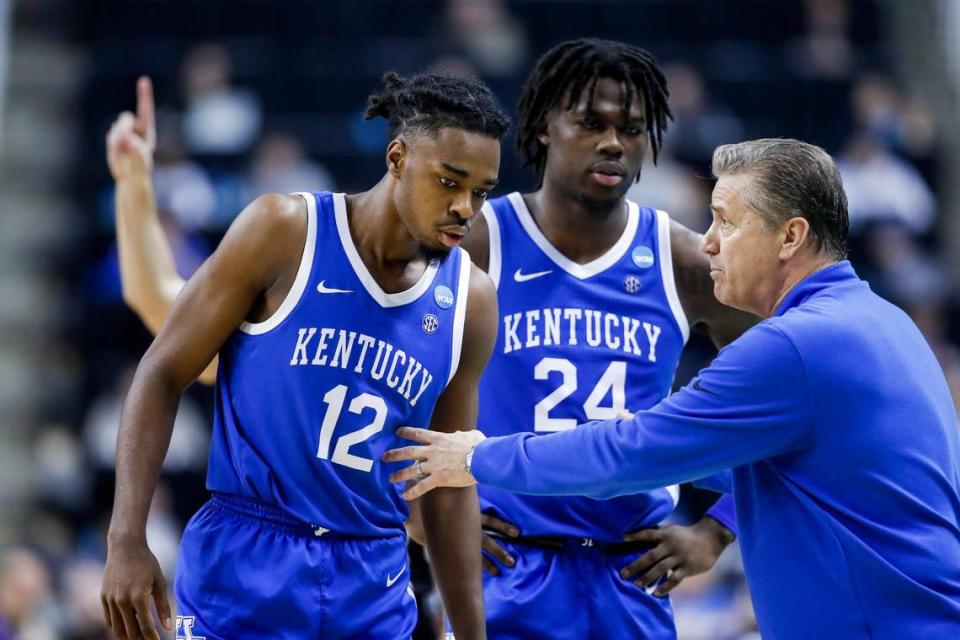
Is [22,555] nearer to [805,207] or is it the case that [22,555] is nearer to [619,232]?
[619,232]

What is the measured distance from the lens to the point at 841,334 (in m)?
3.77

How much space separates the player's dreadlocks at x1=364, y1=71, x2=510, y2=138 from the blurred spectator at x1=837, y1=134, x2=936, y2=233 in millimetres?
8345

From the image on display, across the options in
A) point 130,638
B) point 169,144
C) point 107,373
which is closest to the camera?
point 130,638

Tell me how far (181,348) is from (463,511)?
104 centimetres

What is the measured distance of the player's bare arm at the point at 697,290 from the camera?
5121mm

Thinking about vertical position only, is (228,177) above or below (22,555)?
above

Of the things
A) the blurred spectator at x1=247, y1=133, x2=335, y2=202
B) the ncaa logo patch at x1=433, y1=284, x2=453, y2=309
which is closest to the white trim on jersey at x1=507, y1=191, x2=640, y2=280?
the ncaa logo patch at x1=433, y1=284, x2=453, y2=309

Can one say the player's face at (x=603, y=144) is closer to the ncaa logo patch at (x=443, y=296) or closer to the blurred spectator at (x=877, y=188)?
the ncaa logo patch at (x=443, y=296)

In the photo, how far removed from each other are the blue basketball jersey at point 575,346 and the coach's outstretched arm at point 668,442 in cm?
78

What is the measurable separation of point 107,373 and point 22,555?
2223 mm

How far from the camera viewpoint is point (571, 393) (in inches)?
193

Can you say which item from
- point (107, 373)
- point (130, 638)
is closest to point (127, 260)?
point (130, 638)

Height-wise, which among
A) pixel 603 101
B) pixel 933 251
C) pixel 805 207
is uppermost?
pixel 933 251

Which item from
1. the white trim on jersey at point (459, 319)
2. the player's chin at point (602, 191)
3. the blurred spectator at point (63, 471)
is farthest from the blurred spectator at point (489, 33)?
the white trim on jersey at point (459, 319)
